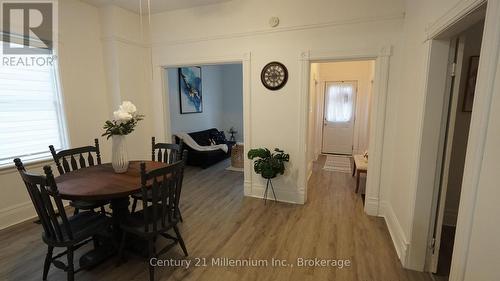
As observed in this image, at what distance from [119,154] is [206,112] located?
189 inches

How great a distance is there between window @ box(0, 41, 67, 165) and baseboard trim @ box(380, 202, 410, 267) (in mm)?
4217

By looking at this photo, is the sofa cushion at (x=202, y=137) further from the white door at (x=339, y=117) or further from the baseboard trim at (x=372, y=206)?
the baseboard trim at (x=372, y=206)

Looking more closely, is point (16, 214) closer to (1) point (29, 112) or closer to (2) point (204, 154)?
(1) point (29, 112)

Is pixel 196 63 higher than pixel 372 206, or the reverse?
pixel 196 63

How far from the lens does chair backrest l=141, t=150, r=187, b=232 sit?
1870mm

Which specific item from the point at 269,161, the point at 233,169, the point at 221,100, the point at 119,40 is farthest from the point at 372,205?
the point at 221,100

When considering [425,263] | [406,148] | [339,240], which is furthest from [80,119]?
[425,263]

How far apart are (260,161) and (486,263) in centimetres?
247

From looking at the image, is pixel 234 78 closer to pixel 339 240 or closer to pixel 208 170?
pixel 208 170

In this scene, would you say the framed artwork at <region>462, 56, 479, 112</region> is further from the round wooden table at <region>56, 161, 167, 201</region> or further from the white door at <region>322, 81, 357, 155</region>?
the white door at <region>322, 81, 357, 155</region>

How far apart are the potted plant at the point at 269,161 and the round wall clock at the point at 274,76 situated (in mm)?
888

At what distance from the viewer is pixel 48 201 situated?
67.3 inches

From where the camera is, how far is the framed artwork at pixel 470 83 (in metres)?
2.64

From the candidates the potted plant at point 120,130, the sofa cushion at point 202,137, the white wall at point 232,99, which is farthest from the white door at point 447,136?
the white wall at point 232,99
